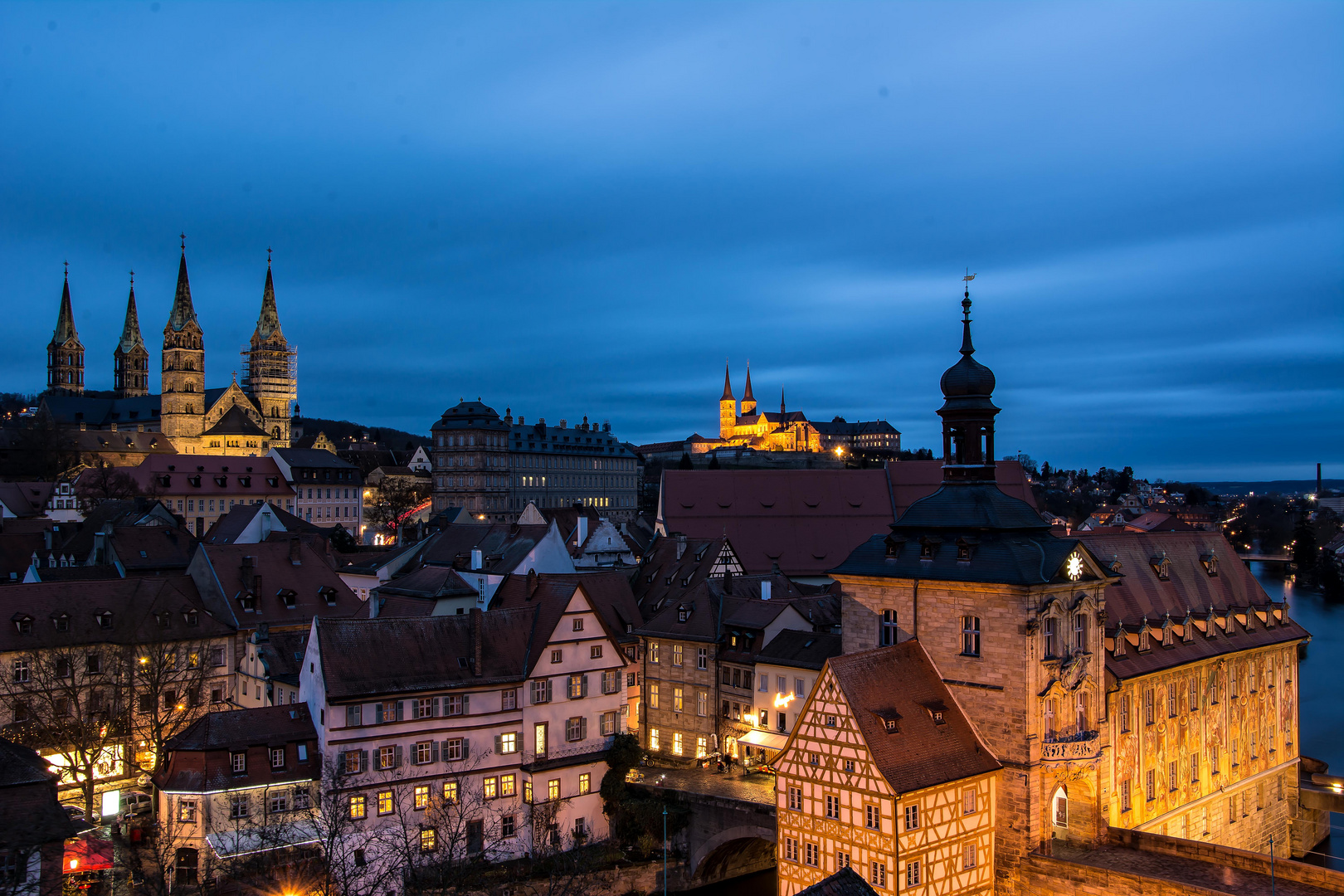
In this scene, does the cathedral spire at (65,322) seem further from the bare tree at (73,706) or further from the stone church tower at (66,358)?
the bare tree at (73,706)

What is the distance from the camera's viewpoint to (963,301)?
39.8 m

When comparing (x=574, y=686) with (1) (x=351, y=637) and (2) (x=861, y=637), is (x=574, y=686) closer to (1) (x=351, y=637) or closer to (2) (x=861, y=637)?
(1) (x=351, y=637)

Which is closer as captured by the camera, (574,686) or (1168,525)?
(574,686)

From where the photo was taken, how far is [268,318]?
175m

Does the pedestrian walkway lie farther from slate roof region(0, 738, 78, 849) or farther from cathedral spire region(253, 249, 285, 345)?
cathedral spire region(253, 249, 285, 345)

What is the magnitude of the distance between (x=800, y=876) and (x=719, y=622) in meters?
16.5

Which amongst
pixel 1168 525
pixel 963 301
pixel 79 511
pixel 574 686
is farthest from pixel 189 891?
pixel 1168 525

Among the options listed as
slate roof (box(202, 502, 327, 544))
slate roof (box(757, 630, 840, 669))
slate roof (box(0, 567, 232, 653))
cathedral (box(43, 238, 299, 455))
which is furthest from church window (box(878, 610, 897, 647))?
cathedral (box(43, 238, 299, 455))

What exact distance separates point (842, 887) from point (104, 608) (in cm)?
3741

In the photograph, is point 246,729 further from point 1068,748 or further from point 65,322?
point 65,322

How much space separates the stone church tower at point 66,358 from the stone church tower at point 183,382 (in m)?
42.7

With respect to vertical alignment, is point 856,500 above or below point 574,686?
above

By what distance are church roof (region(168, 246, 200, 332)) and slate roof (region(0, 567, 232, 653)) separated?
119 meters

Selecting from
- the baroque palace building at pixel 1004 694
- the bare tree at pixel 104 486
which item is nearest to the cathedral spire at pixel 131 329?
the bare tree at pixel 104 486
